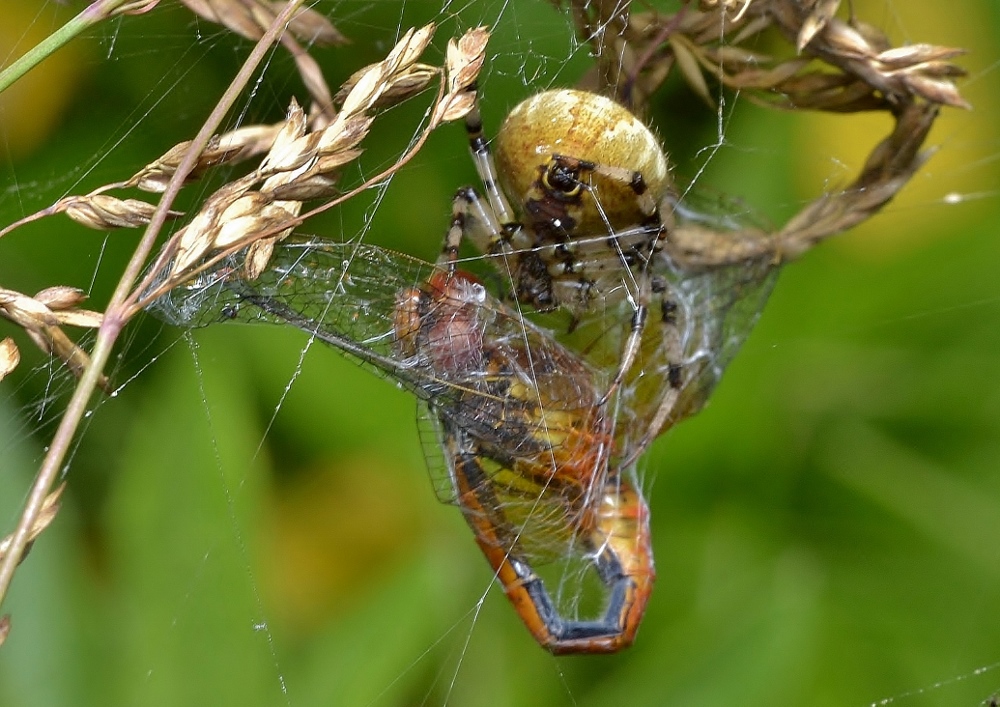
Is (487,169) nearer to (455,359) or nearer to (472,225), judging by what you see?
(472,225)

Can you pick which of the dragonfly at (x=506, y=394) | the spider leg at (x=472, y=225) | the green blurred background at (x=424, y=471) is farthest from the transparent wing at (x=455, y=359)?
the green blurred background at (x=424, y=471)

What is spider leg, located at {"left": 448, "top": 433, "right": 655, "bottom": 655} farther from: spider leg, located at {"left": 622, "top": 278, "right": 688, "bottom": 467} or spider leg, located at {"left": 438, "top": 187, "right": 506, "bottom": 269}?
spider leg, located at {"left": 438, "top": 187, "right": 506, "bottom": 269}

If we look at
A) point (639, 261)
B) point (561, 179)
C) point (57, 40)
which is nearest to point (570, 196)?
point (561, 179)

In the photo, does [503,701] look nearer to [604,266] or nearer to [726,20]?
[604,266]

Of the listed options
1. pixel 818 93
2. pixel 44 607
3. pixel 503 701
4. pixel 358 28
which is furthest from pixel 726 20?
pixel 44 607

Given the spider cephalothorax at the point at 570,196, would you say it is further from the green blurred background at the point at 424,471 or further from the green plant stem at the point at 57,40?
the green plant stem at the point at 57,40

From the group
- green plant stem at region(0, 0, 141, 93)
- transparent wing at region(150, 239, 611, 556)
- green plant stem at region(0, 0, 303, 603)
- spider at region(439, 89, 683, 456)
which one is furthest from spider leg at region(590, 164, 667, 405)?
green plant stem at region(0, 0, 141, 93)
